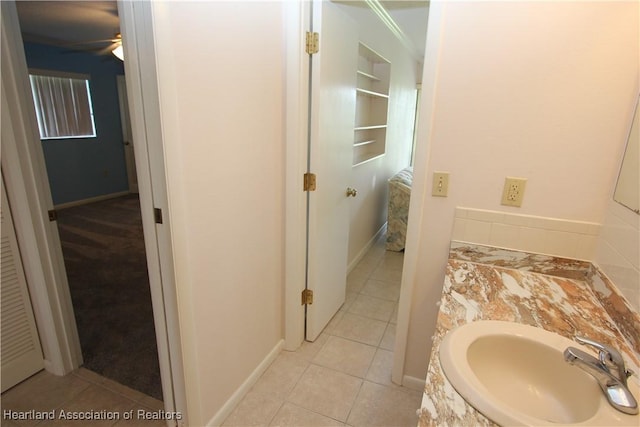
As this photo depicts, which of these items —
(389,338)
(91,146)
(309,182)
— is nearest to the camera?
(309,182)

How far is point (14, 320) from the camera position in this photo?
181 centimetres

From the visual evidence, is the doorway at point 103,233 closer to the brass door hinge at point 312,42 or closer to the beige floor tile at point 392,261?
the brass door hinge at point 312,42

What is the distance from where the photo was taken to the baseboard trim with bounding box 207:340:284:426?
1.67 m

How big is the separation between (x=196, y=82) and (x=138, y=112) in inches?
9.0

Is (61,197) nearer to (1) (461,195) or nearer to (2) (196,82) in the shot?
(2) (196,82)

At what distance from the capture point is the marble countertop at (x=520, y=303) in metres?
0.80

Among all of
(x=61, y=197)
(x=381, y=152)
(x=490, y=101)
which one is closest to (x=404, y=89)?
(x=381, y=152)

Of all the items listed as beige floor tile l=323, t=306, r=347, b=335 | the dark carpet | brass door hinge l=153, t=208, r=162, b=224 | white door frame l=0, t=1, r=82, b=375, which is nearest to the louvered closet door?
white door frame l=0, t=1, r=82, b=375

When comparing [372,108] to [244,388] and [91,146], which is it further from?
[91,146]

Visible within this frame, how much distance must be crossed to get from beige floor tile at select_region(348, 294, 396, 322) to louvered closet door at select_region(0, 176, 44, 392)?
1975 mm

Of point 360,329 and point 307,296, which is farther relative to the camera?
point 360,329

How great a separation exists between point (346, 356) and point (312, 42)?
1826mm

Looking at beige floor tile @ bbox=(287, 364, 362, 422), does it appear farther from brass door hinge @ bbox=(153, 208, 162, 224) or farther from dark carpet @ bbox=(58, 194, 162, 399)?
brass door hinge @ bbox=(153, 208, 162, 224)

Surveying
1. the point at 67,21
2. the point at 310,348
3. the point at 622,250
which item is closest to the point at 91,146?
the point at 67,21
